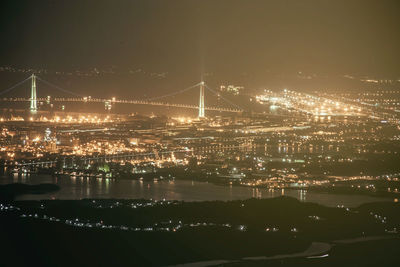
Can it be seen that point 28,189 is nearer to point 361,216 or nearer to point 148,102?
point 361,216

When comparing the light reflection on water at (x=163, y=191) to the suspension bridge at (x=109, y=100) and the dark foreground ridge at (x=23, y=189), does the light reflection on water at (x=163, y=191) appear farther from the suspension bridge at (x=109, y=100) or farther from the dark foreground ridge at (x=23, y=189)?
the suspension bridge at (x=109, y=100)

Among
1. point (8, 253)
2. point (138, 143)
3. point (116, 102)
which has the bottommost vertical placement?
point (8, 253)

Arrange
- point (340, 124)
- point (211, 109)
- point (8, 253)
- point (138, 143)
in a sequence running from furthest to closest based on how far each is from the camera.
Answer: point (211, 109), point (340, 124), point (138, 143), point (8, 253)

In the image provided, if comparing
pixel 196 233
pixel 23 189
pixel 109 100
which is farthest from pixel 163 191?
pixel 109 100

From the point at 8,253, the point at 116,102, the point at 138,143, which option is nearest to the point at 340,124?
the point at 138,143

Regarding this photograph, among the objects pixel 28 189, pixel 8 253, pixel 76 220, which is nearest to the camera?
pixel 8 253

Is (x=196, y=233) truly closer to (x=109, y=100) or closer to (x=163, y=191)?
(x=163, y=191)

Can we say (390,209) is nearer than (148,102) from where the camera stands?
Yes

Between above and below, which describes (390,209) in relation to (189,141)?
below
